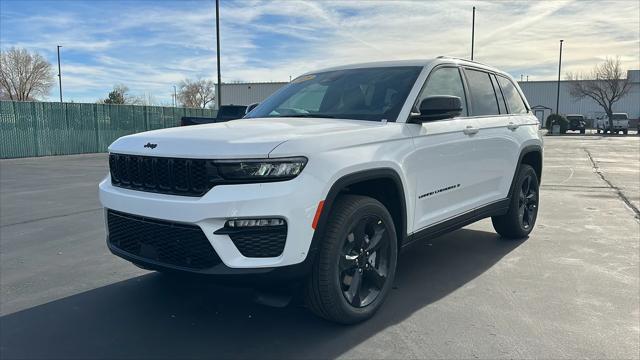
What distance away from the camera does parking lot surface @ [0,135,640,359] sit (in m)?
3.21

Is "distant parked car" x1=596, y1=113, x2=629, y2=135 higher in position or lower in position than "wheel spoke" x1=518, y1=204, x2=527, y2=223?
higher

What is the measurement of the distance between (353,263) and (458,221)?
152cm

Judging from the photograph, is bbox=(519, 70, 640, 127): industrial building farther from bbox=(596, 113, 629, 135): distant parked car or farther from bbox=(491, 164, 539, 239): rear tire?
bbox=(491, 164, 539, 239): rear tire

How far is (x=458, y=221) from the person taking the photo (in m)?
4.54

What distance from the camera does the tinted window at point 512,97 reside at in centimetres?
570

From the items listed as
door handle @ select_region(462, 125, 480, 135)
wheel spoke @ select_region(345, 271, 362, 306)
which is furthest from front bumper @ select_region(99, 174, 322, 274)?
door handle @ select_region(462, 125, 480, 135)

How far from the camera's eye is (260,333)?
342cm

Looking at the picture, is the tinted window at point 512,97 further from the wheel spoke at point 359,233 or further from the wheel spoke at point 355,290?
the wheel spoke at point 355,290

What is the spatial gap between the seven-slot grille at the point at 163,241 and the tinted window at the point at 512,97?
160 inches

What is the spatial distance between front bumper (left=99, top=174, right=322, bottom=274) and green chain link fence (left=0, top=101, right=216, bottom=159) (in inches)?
775

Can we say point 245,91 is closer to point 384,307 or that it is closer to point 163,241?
point 384,307

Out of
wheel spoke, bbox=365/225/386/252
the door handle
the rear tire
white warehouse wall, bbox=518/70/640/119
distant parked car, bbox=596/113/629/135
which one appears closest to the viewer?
wheel spoke, bbox=365/225/386/252

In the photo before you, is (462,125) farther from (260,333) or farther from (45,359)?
(45,359)

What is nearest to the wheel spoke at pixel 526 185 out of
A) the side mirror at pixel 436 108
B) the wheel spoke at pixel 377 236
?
the side mirror at pixel 436 108
